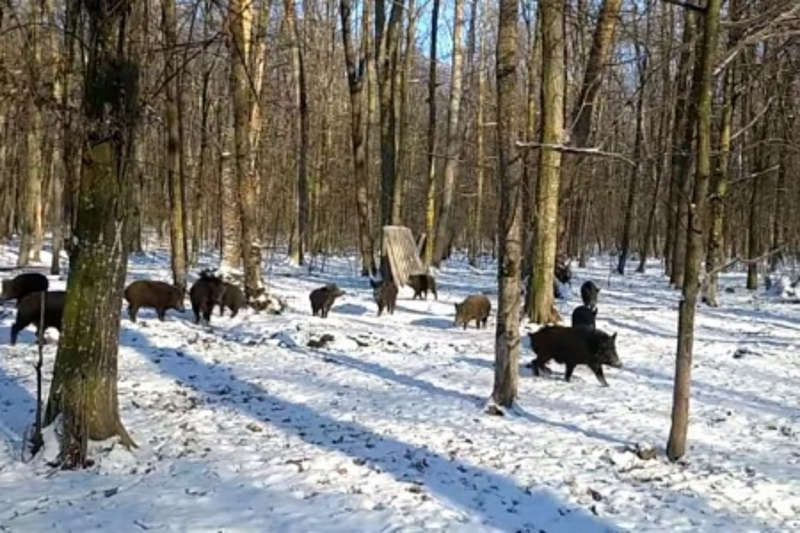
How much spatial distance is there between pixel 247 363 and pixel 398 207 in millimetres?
13424

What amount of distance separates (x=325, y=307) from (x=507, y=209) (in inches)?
317

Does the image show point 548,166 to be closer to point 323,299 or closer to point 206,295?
point 323,299

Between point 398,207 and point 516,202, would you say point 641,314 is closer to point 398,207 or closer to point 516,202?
point 398,207

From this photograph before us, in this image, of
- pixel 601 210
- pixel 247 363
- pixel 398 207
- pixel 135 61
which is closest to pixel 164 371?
pixel 247 363

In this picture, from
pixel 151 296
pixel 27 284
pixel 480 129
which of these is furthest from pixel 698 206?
pixel 480 129

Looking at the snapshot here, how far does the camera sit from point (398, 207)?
2433 cm

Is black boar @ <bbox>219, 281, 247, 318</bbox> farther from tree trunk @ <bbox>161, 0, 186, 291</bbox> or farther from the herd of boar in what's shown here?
tree trunk @ <bbox>161, 0, 186, 291</bbox>

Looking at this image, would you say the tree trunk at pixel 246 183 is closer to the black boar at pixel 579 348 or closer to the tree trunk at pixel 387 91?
the black boar at pixel 579 348

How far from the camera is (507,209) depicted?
8875mm

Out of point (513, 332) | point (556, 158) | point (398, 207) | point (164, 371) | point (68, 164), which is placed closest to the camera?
point (68, 164)

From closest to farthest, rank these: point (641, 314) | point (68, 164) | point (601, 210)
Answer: point (68, 164) < point (641, 314) < point (601, 210)

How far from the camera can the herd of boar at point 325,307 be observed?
1098 cm

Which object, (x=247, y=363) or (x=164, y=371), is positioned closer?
(x=164, y=371)

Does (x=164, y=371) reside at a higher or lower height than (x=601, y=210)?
lower
